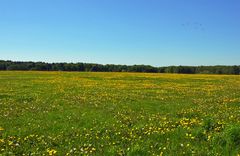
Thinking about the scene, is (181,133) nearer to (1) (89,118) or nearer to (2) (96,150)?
(2) (96,150)

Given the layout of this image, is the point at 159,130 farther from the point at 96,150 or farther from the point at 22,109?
the point at 22,109

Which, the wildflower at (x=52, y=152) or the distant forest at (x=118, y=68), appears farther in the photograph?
the distant forest at (x=118, y=68)

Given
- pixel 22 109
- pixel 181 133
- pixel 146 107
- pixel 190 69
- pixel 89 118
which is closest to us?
pixel 181 133

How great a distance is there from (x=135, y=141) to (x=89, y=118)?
5630 millimetres

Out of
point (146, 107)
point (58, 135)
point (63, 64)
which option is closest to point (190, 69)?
point (63, 64)

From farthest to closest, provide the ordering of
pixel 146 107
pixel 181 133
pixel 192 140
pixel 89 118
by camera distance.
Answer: pixel 146 107 → pixel 89 118 → pixel 181 133 → pixel 192 140

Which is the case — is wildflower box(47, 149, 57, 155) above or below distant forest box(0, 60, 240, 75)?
below

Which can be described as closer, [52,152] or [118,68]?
[52,152]

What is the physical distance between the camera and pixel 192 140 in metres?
11.0

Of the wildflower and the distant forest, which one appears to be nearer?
the wildflower

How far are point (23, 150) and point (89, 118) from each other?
6217 mm

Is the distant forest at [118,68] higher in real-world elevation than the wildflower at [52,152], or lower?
higher

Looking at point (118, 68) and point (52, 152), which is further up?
point (118, 68)

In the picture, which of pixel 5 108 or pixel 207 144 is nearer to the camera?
pixel 207 144
